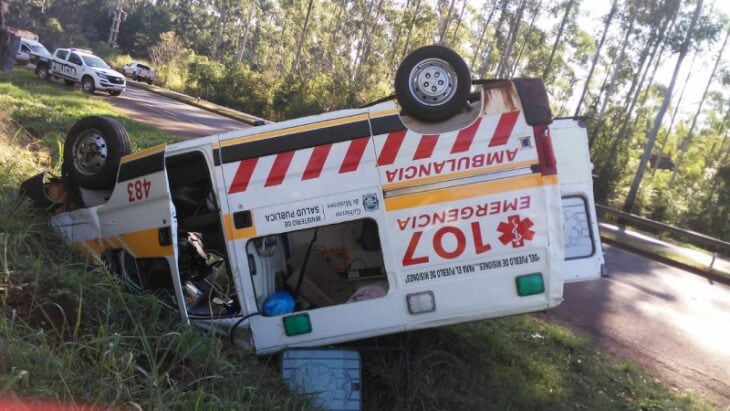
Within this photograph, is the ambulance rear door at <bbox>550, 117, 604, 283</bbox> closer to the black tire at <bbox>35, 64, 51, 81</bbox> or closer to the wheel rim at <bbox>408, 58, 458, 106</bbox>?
the wheel rim at <bbox>408, 58, 458, 106</bbox>

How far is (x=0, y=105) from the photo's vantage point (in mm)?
10422

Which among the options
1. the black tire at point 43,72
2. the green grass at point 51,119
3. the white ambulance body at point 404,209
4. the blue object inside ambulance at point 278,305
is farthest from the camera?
the black tire at point 43,72

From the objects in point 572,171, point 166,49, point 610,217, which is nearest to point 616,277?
point 572,171

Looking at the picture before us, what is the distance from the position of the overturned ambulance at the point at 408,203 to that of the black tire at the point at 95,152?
56cm

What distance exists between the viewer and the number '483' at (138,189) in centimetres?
420

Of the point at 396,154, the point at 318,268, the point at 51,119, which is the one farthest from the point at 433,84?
the point at 51,119

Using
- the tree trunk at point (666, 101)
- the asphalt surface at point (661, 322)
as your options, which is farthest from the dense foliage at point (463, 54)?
the asphalt surface at point (661, 322)

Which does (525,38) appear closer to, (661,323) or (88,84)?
(88,84)

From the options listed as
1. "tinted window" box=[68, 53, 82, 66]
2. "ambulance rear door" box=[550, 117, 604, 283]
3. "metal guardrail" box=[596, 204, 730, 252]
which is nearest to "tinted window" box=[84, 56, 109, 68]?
"tinted window" box=[68, 53, 82, 66]

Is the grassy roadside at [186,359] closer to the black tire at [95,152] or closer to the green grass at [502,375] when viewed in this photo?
the green grass at [502,375]

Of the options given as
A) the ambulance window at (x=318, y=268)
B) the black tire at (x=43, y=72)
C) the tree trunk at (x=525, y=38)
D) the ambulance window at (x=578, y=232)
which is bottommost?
the black tire at (x=43, y=72)

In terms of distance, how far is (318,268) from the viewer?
468 centimetres

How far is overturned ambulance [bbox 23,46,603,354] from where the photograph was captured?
3.65 m

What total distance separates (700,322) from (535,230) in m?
6.01
